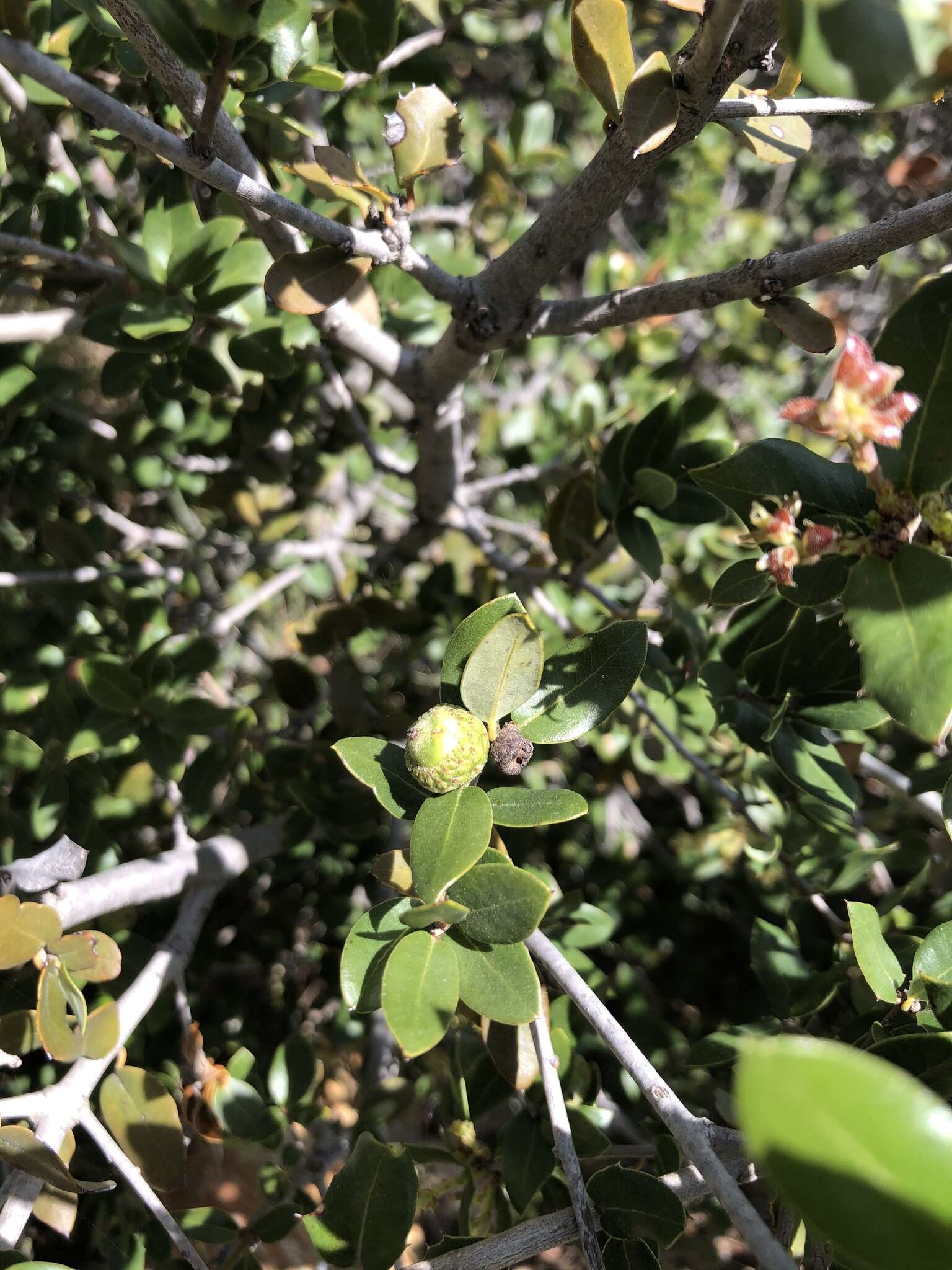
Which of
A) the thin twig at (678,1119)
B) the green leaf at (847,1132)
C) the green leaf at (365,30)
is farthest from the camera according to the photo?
the green leaf at (365,30)

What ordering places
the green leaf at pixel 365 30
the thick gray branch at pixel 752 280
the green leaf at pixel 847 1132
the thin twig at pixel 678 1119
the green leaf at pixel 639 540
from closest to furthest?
1. the green leaf at pixel 847 1132
2. the thin twig at pixel 678 1119
3. the thick gray branch at pixel 752 280
4. the green leaf at pixel 365 30
5. the green leaf at pixel 639 540

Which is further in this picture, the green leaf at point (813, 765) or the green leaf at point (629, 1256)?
the green leaf at point (813, 765)

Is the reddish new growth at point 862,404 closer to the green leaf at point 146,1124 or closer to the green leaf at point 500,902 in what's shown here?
the green leaf at point 500,902

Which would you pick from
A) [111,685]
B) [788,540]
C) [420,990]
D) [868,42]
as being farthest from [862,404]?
[111,685]

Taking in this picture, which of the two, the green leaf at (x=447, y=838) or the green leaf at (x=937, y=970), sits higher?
the green leaf at (x=447, y=838)

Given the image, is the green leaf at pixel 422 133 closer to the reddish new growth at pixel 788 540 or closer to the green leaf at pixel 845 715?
the reddish new growth at pixel 788 540

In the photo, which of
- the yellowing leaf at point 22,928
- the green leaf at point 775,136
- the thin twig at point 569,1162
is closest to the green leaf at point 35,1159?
the yellowing leaf at point 22,928

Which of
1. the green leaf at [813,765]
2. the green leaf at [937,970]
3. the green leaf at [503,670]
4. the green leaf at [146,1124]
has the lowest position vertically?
the green leaf at [146,1124]

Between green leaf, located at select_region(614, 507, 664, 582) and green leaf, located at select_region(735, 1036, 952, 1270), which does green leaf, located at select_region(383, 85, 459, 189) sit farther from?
green leaf, located at select_region(735, 1036, 952, 1270)

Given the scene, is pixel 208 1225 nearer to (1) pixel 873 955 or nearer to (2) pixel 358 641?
(1) pixel 873 955
